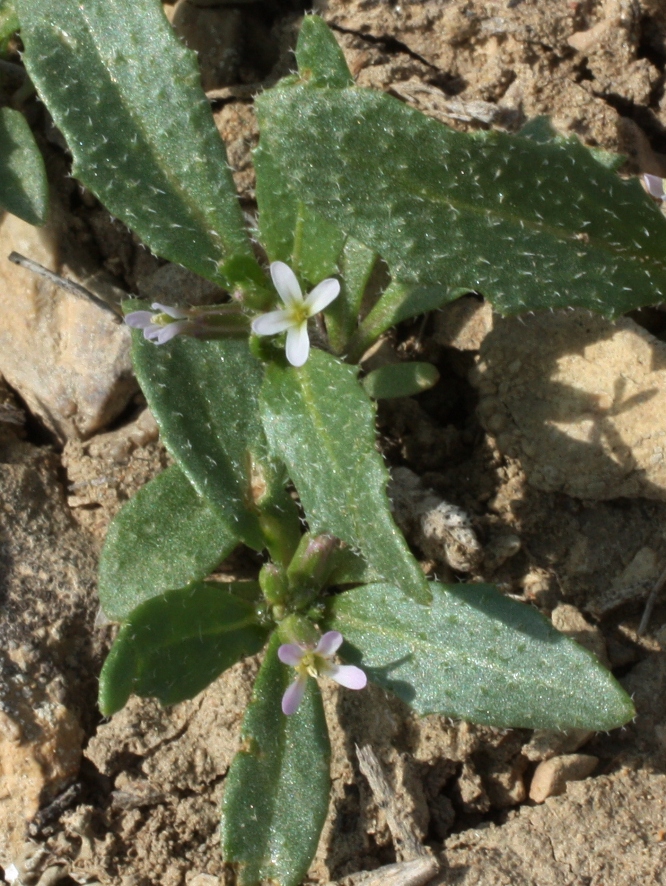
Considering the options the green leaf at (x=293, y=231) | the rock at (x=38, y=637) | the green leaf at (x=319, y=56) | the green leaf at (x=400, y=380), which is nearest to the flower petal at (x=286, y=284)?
the green leaf at (x=293, y=231)

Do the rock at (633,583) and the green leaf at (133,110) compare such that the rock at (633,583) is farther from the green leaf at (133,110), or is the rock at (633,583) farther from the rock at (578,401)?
the green leaf at (133,110)

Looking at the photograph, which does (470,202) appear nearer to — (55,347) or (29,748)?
(55,347)

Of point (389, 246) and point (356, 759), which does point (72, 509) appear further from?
point (389, 246)

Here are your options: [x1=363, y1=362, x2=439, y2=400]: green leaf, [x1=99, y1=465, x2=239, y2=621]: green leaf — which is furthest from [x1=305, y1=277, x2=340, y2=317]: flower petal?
[x1=99, y1=465, x2=239, y2=621]: green leaf

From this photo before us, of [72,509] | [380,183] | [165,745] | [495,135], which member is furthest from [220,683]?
[495,135]

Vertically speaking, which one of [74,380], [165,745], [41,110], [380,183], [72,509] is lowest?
[165,745]

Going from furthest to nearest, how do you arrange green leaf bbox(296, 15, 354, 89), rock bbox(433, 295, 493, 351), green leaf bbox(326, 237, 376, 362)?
rock bbox(433, 295, 493, 351)
green leaf bbox(326, 237, 376, 362)
green leaf bbox(296, 15, 354, 89)

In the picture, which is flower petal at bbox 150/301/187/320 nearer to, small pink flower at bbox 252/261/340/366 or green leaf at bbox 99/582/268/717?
small pink flower at bbox 252/261/340/366
